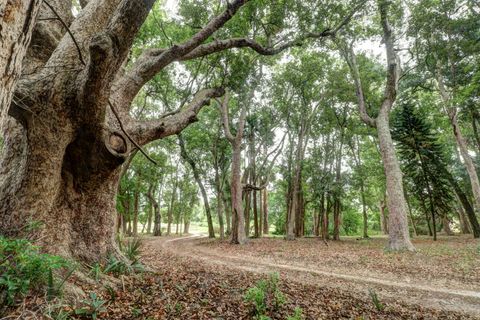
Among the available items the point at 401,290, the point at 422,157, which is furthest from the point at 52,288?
the point at 422,157

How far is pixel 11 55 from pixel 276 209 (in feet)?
127

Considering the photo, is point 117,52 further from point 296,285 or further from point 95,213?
point 296,285

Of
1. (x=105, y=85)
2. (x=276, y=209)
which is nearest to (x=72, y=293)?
(x=105, y=85)

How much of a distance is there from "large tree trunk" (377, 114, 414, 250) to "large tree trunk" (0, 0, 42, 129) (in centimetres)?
1350

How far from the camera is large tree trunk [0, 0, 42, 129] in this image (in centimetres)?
125

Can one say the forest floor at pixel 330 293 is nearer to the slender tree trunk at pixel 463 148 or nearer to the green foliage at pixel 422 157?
the slender tree trunk at pixel 463 148

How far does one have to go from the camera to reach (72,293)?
3.38 meters

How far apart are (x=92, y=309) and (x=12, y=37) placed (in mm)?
3283

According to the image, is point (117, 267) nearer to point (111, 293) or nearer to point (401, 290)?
point (111, 293)

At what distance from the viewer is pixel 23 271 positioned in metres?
3.05

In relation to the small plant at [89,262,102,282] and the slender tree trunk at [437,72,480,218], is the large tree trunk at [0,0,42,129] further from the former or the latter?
the slender tree trunk at [437,72,480,218]

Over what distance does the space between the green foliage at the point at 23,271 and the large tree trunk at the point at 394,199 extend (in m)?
12.6

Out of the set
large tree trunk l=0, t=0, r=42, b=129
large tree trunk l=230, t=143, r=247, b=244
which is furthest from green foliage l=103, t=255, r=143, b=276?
large tree trunk l=230, t=143, r=247, b=244

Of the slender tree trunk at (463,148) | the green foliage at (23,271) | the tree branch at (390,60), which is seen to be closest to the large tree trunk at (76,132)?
the green foliage at (23,271)
